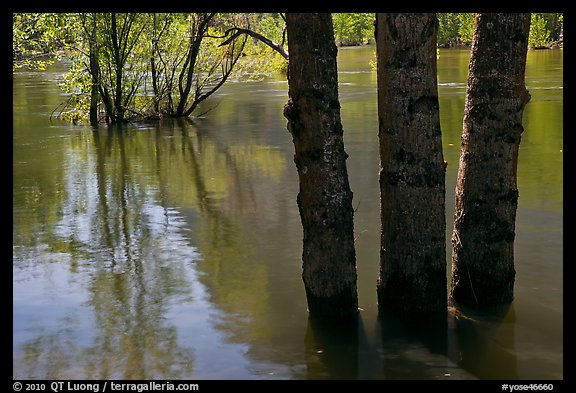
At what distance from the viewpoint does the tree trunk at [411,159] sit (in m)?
5.29

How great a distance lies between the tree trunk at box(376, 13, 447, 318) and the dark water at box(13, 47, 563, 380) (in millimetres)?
477

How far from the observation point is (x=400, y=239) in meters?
5.54

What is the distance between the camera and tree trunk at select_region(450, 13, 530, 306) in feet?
18.4

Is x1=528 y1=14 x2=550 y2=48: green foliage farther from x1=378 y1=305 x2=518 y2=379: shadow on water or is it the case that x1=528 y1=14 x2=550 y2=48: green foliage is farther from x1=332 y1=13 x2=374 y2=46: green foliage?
x1=378 y1=305 x2=518 y2=379: shadow on water

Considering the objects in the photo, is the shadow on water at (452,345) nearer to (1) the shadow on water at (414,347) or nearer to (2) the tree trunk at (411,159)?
(1) the shadow on water at (414,347)

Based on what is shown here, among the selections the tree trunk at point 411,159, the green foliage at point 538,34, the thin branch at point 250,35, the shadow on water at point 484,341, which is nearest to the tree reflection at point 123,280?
the tree trunk at point 411,159

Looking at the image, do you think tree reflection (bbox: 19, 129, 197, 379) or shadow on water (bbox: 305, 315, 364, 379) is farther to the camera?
tree reflection (bbox: 19, 129, 197, 379)

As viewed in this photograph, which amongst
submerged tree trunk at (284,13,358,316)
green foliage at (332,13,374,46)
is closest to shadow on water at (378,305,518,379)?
submerged tree trunk at (284,13,358,316)

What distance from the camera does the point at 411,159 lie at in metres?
5.39

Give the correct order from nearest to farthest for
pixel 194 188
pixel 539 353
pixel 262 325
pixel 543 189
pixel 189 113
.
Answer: pixel 539 353 < pixel 262 325 < pixel 543 189 < pixel 194 188 < pixel 189 113

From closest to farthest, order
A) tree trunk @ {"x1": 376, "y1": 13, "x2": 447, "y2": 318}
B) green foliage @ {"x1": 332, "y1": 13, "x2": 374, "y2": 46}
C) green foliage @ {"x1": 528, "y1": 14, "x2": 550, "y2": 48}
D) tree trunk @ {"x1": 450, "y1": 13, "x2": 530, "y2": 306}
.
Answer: tree trunk @ {"x1": 376, "y1": 13, "x2": 447, "y2": 318} → tree trunk @ {"x1": 450, "y1": 13, "x2": 530, "y2": 306} → green foliage @ {"x1": 528, "y1": 14, "x2": 550, "y2": 48} → green foliage @ {"x1": 332, "y1": 13, "x2": 374, "y2": 46}

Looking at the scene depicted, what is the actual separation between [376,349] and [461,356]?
62cm

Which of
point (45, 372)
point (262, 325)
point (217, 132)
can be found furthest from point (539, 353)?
point (217, 132)

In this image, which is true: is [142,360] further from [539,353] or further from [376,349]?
[539,353]
